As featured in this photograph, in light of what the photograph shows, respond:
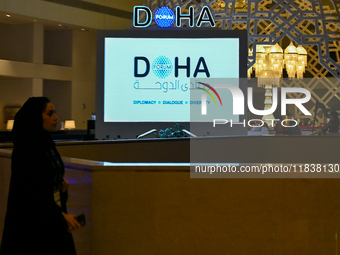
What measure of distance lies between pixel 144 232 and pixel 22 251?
886 mm

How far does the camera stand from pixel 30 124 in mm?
2195

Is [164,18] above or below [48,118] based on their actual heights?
above

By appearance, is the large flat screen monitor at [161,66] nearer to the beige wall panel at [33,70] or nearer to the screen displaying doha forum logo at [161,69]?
the screen displaying doha forum logo at [161,69]

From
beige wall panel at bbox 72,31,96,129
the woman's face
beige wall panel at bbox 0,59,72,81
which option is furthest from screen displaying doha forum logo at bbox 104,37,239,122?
beige wall panel at bbox 72,31,96,129

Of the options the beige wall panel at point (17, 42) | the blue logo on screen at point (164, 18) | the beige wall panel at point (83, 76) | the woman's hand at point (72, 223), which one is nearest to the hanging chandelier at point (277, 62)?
the blue logo on screen at point (164, 18)

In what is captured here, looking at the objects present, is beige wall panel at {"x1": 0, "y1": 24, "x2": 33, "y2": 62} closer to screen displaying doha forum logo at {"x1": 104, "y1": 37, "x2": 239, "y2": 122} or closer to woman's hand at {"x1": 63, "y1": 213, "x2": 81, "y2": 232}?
screen displaying doha forum logo at {"x1": 104, "y1": 37, "x2": 239, "y2": 122}

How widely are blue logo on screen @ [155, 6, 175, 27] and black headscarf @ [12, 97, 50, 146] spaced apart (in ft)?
20.0

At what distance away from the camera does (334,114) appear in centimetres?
789

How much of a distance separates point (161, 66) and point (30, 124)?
5.63 meters

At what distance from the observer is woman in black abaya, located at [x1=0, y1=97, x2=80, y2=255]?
6.91ft

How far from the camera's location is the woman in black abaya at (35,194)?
211 cm

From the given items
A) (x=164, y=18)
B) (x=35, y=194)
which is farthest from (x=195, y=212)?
(x=164, y=18)

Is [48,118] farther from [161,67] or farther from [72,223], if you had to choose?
[161,67]

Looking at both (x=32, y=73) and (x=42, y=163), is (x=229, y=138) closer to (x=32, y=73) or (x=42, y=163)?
(x=42, y=163)
